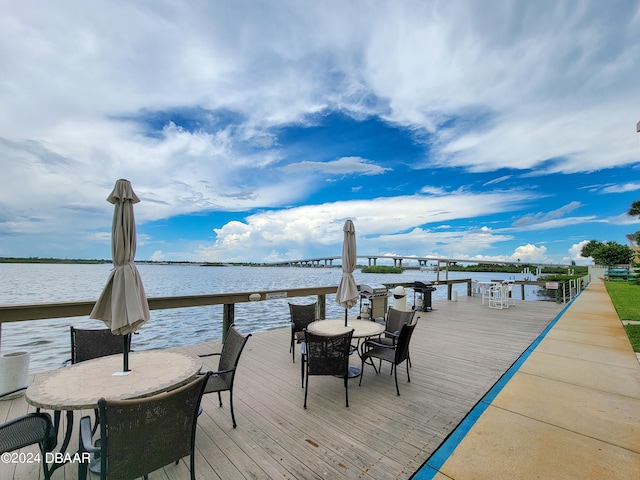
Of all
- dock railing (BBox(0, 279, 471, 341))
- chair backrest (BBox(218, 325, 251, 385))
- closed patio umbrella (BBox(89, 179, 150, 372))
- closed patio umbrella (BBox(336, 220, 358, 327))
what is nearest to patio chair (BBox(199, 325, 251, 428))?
chair backrest (BBox(218, 325, 251, 385))

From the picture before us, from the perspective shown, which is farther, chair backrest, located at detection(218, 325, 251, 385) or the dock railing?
the dock railing

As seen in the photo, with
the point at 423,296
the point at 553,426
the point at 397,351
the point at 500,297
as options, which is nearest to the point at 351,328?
the point at 397,351

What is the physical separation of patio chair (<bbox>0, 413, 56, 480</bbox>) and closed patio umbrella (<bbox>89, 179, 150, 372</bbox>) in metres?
0.51

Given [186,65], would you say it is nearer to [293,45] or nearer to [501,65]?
[293,45]

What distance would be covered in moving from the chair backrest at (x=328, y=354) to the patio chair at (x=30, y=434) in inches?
80.7

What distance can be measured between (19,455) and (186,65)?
837cm

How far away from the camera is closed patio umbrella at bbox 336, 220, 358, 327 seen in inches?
178

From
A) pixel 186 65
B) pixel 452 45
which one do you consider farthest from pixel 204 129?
pixel 452 45

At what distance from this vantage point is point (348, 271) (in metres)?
4.66

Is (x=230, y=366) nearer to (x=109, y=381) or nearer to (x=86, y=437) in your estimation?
(x=109, y=381)

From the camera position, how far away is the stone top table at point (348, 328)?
3859 mm

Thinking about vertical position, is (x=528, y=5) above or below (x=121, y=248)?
above

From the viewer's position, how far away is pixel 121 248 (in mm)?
2377

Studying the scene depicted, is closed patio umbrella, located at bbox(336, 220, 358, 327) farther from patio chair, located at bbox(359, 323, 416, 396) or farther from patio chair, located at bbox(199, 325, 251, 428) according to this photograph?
patio chair, located at bbox(199, 325, 251, 428)
